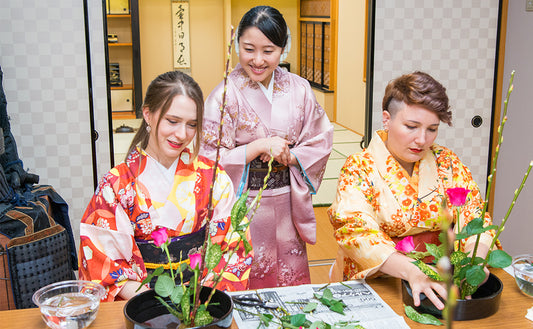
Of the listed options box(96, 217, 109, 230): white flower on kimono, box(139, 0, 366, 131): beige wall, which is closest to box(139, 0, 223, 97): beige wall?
box(139, 0, 366, 131): beige wall

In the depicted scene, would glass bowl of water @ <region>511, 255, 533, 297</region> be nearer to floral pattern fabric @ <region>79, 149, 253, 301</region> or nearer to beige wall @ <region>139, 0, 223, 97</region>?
floral pattern fabric @ <region>79, 149, 253, 301</region>

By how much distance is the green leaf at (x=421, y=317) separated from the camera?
4.96 feet

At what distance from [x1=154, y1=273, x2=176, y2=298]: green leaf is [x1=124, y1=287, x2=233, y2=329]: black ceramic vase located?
9cm

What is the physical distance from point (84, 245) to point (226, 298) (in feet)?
1.96

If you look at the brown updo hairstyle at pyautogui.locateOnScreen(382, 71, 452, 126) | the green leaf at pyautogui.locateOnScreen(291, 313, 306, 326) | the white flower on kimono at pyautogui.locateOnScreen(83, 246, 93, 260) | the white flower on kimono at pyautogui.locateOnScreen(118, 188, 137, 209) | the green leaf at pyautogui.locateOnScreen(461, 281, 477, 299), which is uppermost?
the brown updo hairstyle at pyautogui.locateOnScreen(382, 71, 452, 126)

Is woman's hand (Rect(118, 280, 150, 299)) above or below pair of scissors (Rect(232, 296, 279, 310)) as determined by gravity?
below

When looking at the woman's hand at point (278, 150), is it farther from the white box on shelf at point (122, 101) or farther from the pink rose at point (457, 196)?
the white box on shelf at point (122, 101)

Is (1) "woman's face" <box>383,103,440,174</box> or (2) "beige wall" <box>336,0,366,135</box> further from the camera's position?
(2) "beige wall" <box>336,0,366,135</box>

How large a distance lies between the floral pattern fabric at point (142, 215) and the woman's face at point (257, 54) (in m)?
0.64

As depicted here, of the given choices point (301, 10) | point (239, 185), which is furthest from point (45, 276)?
point (301, 10)

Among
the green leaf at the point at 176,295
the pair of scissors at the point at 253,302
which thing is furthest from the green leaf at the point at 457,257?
the green leaf at the point at 176,295

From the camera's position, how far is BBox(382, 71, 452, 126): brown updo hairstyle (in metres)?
1.96

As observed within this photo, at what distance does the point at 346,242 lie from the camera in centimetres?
193

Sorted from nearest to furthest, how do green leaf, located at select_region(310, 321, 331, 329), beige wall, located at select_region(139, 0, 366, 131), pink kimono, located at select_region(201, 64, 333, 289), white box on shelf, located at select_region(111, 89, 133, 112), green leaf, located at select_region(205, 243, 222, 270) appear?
green leaf, located at select_region(205, 243, 222, 270) < green leaf, located at select_region(310, 321, 331, 329) < pink kimono, located at select_region(201, 64, 333, 289) < white box on shelf, located at select_region(111, 89, 133, 112) < beige wall, located at select_region(139, 0, 366, 131)
